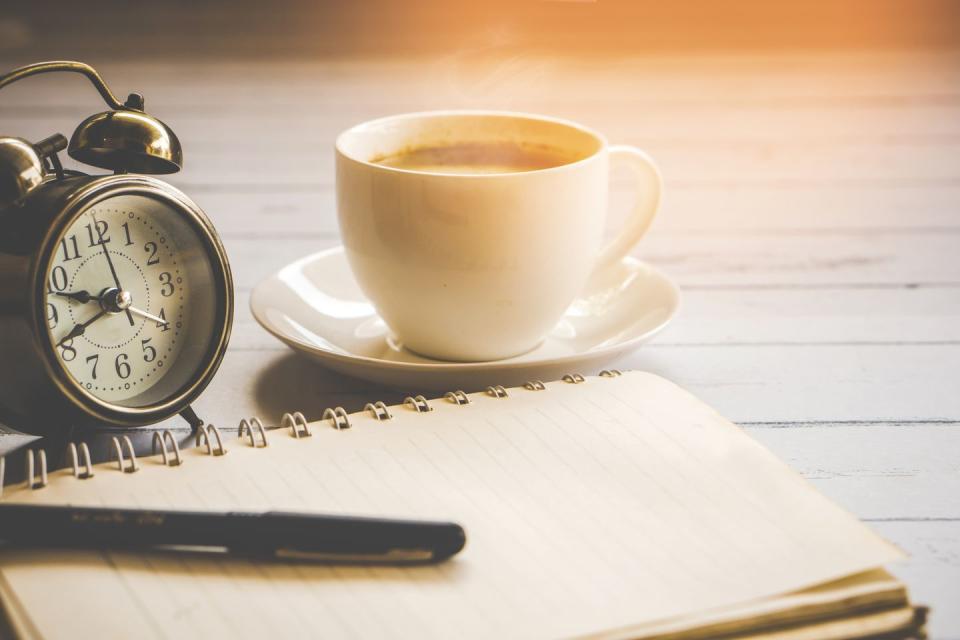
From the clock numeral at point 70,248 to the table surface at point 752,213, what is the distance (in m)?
0.19

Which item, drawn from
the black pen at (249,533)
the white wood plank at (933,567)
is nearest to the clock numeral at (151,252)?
the black pen at (249,533)

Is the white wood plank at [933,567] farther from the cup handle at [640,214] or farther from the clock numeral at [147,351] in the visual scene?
the clock numeral at [147,351]

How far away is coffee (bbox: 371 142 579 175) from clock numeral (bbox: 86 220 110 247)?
315mm

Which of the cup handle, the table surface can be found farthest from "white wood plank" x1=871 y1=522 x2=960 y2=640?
the cup handle

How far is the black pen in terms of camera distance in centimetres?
55

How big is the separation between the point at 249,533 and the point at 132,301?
277mm

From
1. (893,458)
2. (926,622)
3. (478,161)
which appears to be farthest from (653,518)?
(478,161)

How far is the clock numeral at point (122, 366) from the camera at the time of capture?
2.45 ft

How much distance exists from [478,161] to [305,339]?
0.85 ft

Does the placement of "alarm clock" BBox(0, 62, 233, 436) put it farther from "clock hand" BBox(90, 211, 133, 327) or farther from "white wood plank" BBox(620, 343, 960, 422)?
"white wood plank" BBox(620, 343, 960, 422)

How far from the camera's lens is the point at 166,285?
2.55ft

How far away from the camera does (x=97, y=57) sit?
2.20 meters

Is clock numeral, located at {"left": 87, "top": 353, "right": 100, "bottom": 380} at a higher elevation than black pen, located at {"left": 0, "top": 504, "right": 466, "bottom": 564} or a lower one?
higher

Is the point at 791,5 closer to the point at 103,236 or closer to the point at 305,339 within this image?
the point at 305,339
